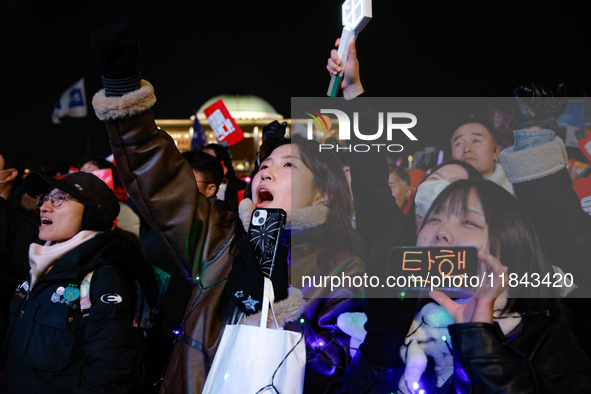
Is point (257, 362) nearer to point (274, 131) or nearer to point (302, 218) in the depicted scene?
point (302, 218)

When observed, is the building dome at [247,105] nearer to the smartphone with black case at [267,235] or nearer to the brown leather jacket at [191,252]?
the brown leather jacket at [191,252]

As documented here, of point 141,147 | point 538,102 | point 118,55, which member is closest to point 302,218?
point 141,147

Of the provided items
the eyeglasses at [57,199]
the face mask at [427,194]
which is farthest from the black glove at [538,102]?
the eyeglasses at [57,199]

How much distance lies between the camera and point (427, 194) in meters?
1.75

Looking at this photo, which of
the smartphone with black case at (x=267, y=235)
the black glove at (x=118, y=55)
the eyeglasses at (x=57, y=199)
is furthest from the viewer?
the eyeglasses at (x=57, y=199)

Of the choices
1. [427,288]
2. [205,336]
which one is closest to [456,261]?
[427,288]

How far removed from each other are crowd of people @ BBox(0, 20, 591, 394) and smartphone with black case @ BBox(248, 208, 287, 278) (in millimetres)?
62

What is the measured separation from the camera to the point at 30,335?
211cm

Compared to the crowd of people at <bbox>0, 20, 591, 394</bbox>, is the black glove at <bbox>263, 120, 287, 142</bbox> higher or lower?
higher

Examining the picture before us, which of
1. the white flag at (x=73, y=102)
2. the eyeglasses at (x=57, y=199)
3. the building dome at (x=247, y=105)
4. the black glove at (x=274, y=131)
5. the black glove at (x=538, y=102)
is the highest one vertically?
the building dome at (x=247, y=105)

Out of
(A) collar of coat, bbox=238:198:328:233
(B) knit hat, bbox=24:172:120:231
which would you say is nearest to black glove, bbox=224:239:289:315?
(A) collar of coat, bbox=238:198:328:233

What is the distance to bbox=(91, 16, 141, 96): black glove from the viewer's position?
1532 mm

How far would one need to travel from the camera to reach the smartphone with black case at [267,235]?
168 cm

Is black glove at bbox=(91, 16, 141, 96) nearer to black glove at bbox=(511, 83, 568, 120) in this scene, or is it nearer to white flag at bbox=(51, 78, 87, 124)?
black glove at bbox=(511, 83, 568, 120)
